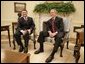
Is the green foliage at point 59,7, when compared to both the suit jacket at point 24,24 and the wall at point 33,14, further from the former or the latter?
the suit jacket at point 24,24

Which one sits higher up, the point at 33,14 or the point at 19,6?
the point at 19,6

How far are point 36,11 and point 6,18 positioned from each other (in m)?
1.04

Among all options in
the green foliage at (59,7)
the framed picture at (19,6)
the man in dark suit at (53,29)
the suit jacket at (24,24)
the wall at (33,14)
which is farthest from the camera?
the framed picture at (19,6)

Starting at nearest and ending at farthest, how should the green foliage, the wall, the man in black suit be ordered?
the man in black suit
the green foliage
the wall

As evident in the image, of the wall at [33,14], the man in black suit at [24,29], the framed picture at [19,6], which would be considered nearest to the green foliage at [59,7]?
the wall at [33,14]

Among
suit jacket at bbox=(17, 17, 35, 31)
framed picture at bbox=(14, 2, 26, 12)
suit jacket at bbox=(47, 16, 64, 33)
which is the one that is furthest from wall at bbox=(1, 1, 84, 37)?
suit jacket at bbox=(47, 16, 64, 33)

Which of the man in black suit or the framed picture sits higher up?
the framed picture

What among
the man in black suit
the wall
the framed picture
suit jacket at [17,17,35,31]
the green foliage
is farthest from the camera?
the framed picture

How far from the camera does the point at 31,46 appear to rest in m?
4.63

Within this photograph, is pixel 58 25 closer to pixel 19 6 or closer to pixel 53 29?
pixel 53 29

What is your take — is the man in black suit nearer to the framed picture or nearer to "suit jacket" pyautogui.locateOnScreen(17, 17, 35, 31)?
"suit jacket" pyautogui.locateOnScreen(17, 17, 35, 31)

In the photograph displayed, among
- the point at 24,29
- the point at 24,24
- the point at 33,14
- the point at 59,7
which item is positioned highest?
the point at 59,7

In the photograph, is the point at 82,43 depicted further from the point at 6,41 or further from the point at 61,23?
the point at 6,41

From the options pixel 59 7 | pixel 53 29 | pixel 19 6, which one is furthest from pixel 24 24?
pixel 19 6
